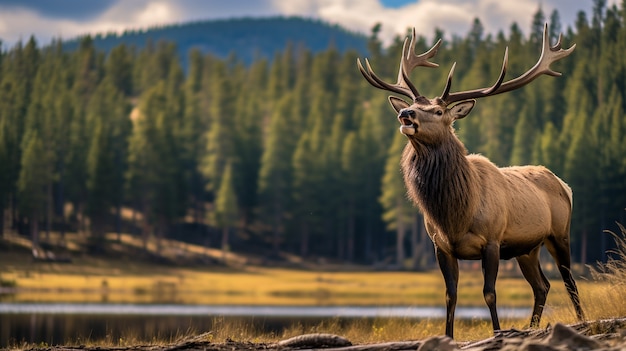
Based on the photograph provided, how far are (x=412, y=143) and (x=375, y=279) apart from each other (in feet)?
176

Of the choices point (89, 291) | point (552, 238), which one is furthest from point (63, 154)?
point (552, 238)

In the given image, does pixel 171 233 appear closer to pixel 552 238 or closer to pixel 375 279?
pixel 375 279

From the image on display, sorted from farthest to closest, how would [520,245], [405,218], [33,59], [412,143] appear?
1. [33,59]
2. [405,218]
3. [520,245]
4. [412,143]

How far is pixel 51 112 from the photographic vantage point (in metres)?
75.6

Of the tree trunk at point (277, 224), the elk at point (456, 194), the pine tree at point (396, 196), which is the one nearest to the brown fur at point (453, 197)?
the elk at point (456, 194)

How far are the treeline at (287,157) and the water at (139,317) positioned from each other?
1115 inches

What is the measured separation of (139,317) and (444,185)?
23.5m

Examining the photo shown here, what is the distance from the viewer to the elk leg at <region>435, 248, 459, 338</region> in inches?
449

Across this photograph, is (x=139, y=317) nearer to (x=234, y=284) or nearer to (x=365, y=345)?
(x=365, y=345)

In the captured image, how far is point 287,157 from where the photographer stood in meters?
78.0

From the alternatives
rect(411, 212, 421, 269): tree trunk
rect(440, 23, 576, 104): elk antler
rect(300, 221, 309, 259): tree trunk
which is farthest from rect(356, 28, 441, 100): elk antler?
rect(300, 221, 309, 259): tree trunk

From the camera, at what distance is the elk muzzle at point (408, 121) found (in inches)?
436

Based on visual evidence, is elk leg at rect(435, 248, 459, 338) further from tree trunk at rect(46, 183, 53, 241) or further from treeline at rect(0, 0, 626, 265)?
tree trunk at rect(46, 183, 53, 241)

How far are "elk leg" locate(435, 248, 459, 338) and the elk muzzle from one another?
1478mm
